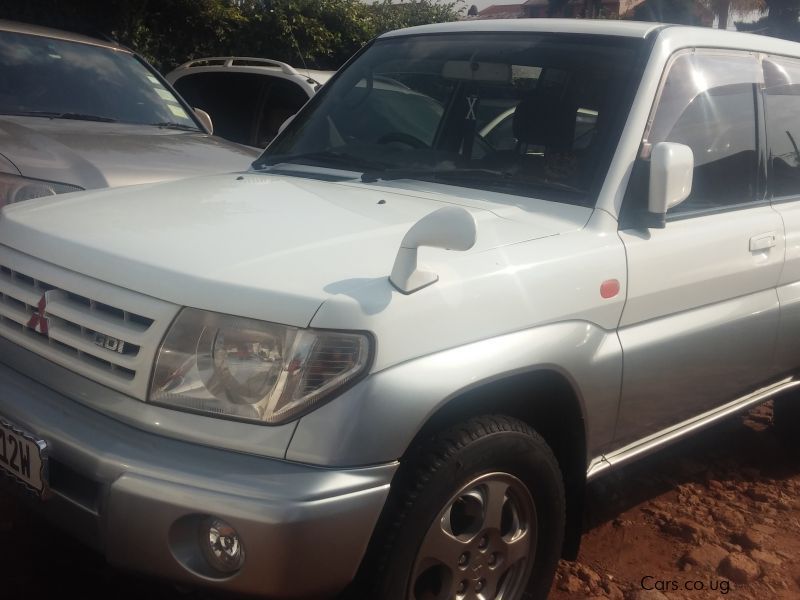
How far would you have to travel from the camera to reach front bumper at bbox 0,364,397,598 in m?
2.07

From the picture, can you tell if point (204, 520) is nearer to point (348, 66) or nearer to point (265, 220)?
point (265, 220)

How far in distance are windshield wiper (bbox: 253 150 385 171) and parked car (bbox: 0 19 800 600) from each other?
1 centimetres

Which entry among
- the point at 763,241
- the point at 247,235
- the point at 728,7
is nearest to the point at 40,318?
the point at 247,235

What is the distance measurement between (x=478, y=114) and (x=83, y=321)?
1843 mm

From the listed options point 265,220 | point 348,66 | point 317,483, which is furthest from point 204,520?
point 348,66

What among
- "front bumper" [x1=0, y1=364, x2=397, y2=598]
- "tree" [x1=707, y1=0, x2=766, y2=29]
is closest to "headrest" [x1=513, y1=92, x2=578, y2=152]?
"front bumper" [x1=0, y1=364, x2=397, y2=598]

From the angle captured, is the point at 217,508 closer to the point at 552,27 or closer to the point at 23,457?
the point at 23,457

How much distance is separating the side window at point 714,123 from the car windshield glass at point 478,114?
0.64 feet

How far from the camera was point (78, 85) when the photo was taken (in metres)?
5.84

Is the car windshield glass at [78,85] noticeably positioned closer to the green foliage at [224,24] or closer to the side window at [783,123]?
the side window at [783,123]

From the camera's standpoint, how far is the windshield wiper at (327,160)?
348 centimetres

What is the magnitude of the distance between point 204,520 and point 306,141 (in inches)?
80.9

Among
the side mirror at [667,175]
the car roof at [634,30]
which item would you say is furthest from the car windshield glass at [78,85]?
the side mirror at [667,175]

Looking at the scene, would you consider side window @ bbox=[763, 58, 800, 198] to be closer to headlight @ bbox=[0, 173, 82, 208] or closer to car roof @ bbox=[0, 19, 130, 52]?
headlight @ bbox=[0, 173, 82, 208]
